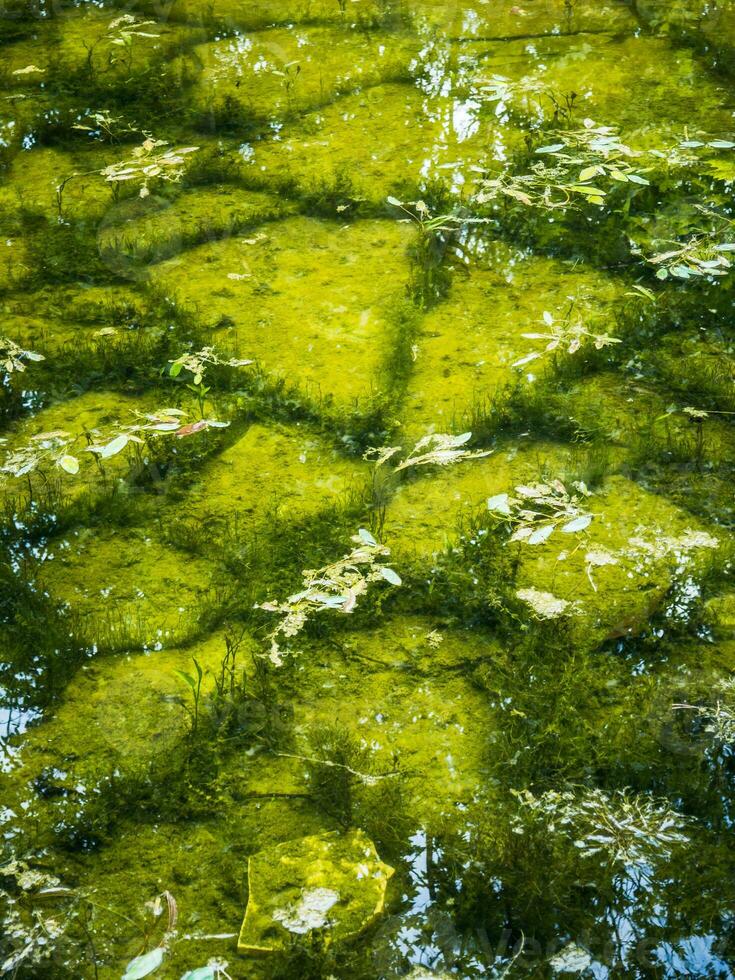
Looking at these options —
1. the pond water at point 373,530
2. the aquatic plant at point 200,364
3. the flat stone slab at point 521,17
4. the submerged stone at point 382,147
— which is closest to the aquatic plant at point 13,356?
the pond water at point 373,530

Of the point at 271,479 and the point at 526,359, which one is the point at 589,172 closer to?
the point at 526,359

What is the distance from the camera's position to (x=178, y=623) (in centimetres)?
288

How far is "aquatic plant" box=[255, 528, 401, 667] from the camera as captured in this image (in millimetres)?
2793

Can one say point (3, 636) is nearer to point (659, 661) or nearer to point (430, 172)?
point (659, 661)

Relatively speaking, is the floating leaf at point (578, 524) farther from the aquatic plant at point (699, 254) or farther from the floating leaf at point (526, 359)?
the aquatic plant at point (699, 254)

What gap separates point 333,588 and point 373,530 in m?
0.30

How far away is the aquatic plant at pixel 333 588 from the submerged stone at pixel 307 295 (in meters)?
0.82

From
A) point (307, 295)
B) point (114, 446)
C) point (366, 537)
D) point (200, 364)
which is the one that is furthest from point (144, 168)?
point (366, 537)

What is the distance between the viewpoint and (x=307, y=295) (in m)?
4.12

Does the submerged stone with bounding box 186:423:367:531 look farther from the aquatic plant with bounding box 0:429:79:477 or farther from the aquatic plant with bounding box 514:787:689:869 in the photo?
the aquatic plant with bounding box 514:787:689:869

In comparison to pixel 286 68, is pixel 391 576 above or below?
below

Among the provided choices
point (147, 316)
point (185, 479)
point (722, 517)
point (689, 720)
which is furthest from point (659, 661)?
point (147, 316)

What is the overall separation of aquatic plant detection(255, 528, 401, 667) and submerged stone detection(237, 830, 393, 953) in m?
0.61

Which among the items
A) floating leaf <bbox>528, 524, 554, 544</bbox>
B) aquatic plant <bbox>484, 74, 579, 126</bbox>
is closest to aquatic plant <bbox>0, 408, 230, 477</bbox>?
floating leaf <bbox>528, 524, 554, 544</bbox>
